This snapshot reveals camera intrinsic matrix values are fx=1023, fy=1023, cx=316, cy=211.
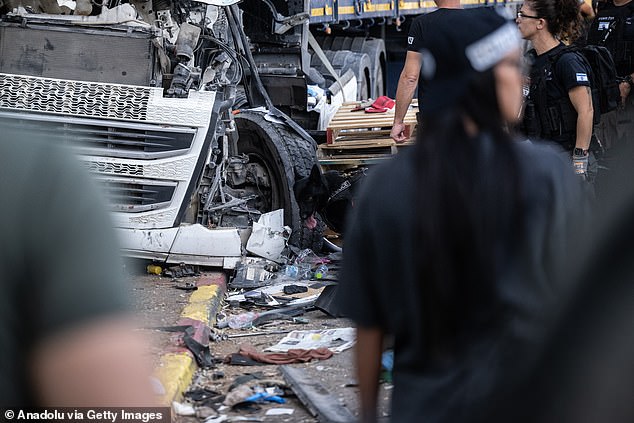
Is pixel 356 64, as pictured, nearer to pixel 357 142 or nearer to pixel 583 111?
pixel 357 142

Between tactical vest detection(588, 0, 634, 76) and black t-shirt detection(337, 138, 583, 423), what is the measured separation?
225 inches

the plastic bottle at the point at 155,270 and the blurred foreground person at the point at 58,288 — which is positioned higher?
the blurred foreground person at the point at 58,288

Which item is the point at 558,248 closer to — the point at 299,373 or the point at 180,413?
the point at 180,413

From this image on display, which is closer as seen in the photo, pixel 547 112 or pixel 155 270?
pixel 547 112

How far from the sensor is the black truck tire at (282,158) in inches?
369

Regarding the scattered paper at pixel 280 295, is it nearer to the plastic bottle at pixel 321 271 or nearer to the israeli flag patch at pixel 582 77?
the plastic bottle at pixel 321 271

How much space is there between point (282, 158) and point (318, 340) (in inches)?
129

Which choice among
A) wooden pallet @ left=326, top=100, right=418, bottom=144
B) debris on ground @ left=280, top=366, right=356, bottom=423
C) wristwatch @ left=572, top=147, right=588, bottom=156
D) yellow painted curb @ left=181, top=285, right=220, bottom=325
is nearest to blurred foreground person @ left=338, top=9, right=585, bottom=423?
debris on ground @ left=280, top=366, right=356, bottom=423

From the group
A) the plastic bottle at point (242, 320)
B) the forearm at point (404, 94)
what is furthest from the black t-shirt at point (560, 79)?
the plastic bottle at point (242, 320)

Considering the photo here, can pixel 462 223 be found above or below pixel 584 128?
above

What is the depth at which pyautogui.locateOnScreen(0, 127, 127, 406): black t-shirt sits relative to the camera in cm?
123

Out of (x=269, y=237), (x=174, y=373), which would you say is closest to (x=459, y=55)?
(x=174, y=373)

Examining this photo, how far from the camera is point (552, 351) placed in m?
0.97

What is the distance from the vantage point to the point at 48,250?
122 centimetres
